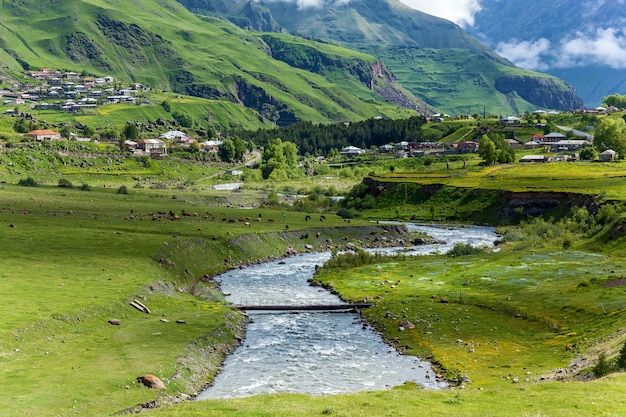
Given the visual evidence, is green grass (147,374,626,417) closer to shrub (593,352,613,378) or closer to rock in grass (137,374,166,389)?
shrub (593,352,613,378)

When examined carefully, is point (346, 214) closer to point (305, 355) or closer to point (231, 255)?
point (231, 255)

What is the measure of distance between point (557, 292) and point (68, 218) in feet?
262

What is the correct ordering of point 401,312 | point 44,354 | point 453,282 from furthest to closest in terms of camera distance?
point 453,282, point 401,312, point 44,354

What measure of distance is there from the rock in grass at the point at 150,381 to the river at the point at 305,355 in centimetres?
338

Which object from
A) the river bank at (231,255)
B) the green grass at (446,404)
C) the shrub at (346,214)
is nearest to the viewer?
the green grass at (446,404)

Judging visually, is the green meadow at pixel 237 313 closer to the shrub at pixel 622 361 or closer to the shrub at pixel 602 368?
the shrub at pixel 602 368

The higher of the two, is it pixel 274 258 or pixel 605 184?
pixel 605 184

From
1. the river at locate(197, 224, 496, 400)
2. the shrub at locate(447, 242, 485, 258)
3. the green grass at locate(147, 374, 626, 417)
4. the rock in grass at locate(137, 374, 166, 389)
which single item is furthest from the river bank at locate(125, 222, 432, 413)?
the shrub at locate(447, 242, 485, 258)

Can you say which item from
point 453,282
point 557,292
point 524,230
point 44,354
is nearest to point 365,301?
point 453,282

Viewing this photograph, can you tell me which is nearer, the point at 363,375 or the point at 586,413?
the point at 586,413

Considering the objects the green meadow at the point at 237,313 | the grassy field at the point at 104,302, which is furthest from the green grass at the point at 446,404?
the grassy field at the point at 104,302

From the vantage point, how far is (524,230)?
146750 mm

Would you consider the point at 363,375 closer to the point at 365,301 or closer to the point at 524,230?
the point at 365,301

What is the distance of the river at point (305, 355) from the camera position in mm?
59156
